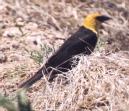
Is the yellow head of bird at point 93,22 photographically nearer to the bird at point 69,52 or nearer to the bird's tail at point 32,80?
the bird at point 69,52

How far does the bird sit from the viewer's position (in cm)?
470

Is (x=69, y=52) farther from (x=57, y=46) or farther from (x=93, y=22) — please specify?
(x=93, y=22)

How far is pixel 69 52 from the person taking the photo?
508 centimetres

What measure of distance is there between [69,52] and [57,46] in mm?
627

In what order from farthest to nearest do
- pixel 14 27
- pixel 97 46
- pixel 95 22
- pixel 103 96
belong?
pixel 14 27, pixel 95 22, pixel 97 46, pixel 103 96

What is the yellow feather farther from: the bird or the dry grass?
the dry grass

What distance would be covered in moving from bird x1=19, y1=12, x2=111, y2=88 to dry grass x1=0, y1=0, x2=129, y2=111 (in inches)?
3.1

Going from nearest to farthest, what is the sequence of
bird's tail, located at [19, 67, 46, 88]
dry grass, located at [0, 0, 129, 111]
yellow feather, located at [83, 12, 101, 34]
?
dry grass, located at [0, 0, 129, 111] < bird's tail, located at [19, 67, 46, 88] < yellow feather, located at [83, 12, 101, 34]

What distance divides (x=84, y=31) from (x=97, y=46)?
285 millimetres

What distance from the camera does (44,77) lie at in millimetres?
4613

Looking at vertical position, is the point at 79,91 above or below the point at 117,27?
A: above

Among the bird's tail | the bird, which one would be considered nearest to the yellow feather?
the bird

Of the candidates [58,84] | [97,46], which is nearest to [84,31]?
[97,46]

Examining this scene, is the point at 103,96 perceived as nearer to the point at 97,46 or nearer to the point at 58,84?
the point at 58,84
